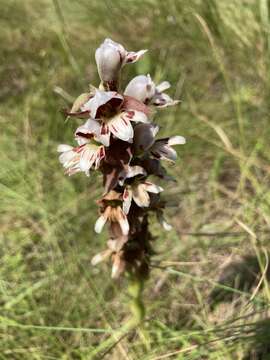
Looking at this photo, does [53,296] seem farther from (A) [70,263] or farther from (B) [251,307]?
(B) [251,307]

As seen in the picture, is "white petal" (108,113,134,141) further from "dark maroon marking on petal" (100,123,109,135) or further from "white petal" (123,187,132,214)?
"white petal" (123,187,132,214)

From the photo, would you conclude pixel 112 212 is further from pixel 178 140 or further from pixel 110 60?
pixel 110 60

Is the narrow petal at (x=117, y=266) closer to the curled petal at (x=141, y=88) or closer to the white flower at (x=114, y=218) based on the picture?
the white flower at (x=114, y=218)

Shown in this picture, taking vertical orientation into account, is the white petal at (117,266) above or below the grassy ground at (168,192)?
above

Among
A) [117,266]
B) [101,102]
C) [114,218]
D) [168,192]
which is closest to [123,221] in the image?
[114,218]

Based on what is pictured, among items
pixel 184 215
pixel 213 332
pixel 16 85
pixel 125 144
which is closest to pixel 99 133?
pixel 125 144

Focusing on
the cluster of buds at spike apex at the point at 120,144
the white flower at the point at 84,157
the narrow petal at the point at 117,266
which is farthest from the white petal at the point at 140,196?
the narrow petal at the point at 117,266
